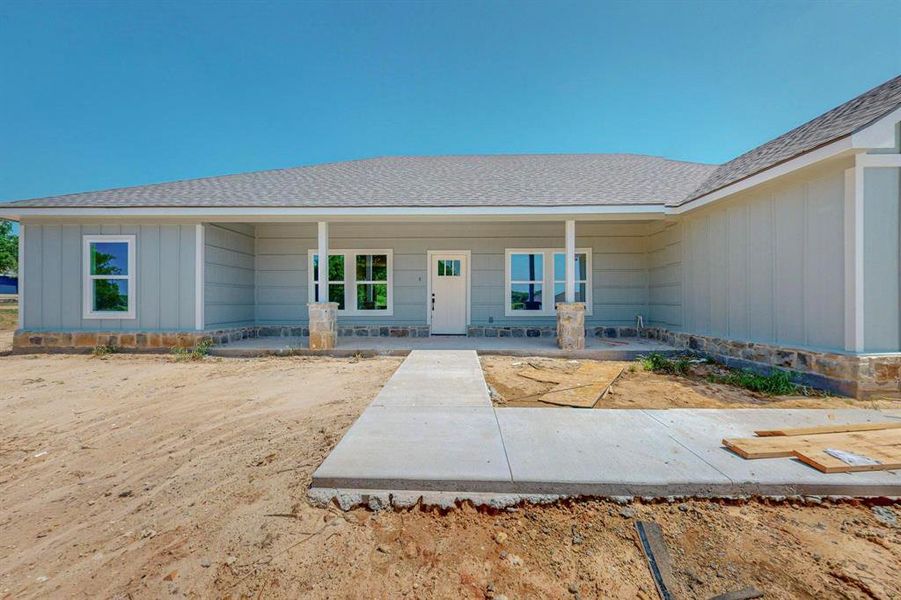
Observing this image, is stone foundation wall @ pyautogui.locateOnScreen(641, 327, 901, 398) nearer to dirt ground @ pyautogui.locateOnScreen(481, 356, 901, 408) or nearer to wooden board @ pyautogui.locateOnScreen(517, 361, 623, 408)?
dirt ground @ pyautogui.locateOnScreen(481, 356, 901, 408)

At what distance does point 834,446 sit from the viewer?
9.52 feet

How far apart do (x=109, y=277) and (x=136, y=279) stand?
603 millimetres

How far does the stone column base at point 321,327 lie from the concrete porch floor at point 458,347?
0.58 ft

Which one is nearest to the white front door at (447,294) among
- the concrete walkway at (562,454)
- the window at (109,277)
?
the concrete walkway at (562,454)

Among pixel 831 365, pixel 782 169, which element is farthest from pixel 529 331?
pixel 782 169

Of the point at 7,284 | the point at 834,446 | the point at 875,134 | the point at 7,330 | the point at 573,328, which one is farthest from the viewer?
the point at 7,284

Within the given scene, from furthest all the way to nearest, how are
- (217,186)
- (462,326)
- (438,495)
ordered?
1. (462,326)
2. (217,186)
3. (438,495)

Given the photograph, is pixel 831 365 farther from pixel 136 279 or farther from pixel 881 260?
pixel 136 279

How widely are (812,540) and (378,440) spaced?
281 cm

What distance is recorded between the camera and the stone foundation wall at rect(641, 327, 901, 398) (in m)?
4.43

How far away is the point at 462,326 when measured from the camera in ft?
32.1

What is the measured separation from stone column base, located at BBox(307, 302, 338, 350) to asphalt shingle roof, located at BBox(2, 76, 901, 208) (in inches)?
86.4

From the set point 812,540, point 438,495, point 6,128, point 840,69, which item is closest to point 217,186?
point 438,495

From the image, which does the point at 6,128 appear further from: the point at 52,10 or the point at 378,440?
the point at 378,440
